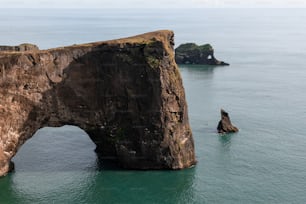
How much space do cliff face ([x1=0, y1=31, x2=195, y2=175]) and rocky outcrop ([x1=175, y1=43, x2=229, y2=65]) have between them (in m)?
112

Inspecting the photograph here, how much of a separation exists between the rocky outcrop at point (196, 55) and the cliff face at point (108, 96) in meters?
112

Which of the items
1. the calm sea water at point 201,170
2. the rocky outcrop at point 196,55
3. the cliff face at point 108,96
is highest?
the rocky outcrop at point 196,55

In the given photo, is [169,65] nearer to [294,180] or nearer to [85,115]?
[85,115]

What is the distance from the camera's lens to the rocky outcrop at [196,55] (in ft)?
557

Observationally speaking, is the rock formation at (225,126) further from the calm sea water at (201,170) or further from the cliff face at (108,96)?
the cliff face at (108,96)

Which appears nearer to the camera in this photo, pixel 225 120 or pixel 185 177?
pixel 185 177

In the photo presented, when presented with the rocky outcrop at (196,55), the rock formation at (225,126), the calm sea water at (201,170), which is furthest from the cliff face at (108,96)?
the rocky outcrop at (196,55)

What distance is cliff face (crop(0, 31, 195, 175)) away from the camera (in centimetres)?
5606

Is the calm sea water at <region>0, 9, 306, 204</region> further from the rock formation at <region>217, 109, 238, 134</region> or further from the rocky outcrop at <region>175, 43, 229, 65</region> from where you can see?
the rocky outcrop at <region>175, 43, 229, 65</region>

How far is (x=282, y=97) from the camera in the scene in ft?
365

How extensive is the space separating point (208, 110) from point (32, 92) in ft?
168

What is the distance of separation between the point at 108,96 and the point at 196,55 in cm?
11755

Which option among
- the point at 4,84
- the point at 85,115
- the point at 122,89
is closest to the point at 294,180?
the point at 122,89

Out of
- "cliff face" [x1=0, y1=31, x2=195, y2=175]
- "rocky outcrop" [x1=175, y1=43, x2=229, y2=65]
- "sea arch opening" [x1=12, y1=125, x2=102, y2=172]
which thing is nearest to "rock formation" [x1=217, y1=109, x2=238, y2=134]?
"cliff face" [x1=0, y1=31, x2=195, y2=175]
